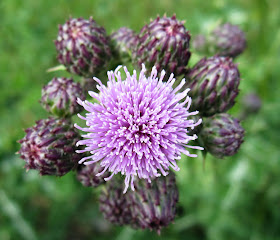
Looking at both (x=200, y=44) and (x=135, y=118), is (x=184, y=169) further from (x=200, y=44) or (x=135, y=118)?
(x=135, y=118)

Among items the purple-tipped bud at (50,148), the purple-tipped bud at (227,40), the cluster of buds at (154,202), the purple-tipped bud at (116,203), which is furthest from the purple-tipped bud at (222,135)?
the purple-tipped bud at (227,40)

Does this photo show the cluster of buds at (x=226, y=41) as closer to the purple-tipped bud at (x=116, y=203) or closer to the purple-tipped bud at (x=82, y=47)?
the purple-tipped bud at (x=82, y=47)

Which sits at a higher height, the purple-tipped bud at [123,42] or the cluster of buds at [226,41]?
the cluster of buds at [226,41]

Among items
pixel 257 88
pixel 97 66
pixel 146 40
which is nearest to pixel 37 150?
pixel 97 66

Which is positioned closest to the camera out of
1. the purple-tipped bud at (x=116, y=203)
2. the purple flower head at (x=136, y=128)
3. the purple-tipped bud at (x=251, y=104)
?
the purple flower head at (x=136, y=128)

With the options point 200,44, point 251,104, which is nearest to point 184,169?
point 251,104

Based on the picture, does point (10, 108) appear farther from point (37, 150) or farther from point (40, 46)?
point (37, 150)

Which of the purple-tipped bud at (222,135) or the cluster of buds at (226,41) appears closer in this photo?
the purple-tipped bud at (222,135)
